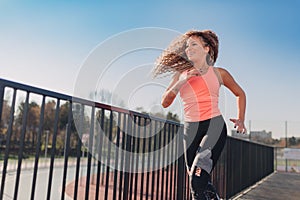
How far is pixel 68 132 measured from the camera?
5.50 ft

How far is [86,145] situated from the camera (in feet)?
6.24

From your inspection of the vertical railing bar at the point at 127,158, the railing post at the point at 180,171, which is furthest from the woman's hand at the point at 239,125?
the railing post at the point at 180,171

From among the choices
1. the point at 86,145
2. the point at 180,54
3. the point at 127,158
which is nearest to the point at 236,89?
the point at 180,54

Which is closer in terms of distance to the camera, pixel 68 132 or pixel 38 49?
pixel 68 132

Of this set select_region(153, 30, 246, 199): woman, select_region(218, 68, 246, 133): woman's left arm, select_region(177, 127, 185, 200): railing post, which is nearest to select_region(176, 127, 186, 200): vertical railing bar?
select_region(177, 127, 185, 200): railing post

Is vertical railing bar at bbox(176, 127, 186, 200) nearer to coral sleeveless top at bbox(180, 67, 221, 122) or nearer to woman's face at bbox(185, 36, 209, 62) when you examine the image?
coral sleeveless top at bbox(180, 67, 221, 122)

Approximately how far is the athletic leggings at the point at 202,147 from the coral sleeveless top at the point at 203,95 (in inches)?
1.9

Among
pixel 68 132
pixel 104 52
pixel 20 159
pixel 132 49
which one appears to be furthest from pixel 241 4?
pixel 20 159

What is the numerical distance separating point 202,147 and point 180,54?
75 centimetres

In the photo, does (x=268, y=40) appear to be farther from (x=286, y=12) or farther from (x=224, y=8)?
(x=224, y=8)

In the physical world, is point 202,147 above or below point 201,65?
below

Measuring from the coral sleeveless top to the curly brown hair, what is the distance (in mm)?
210

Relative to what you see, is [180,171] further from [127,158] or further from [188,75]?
[188,75]

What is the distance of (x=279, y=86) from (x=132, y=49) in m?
6.24
